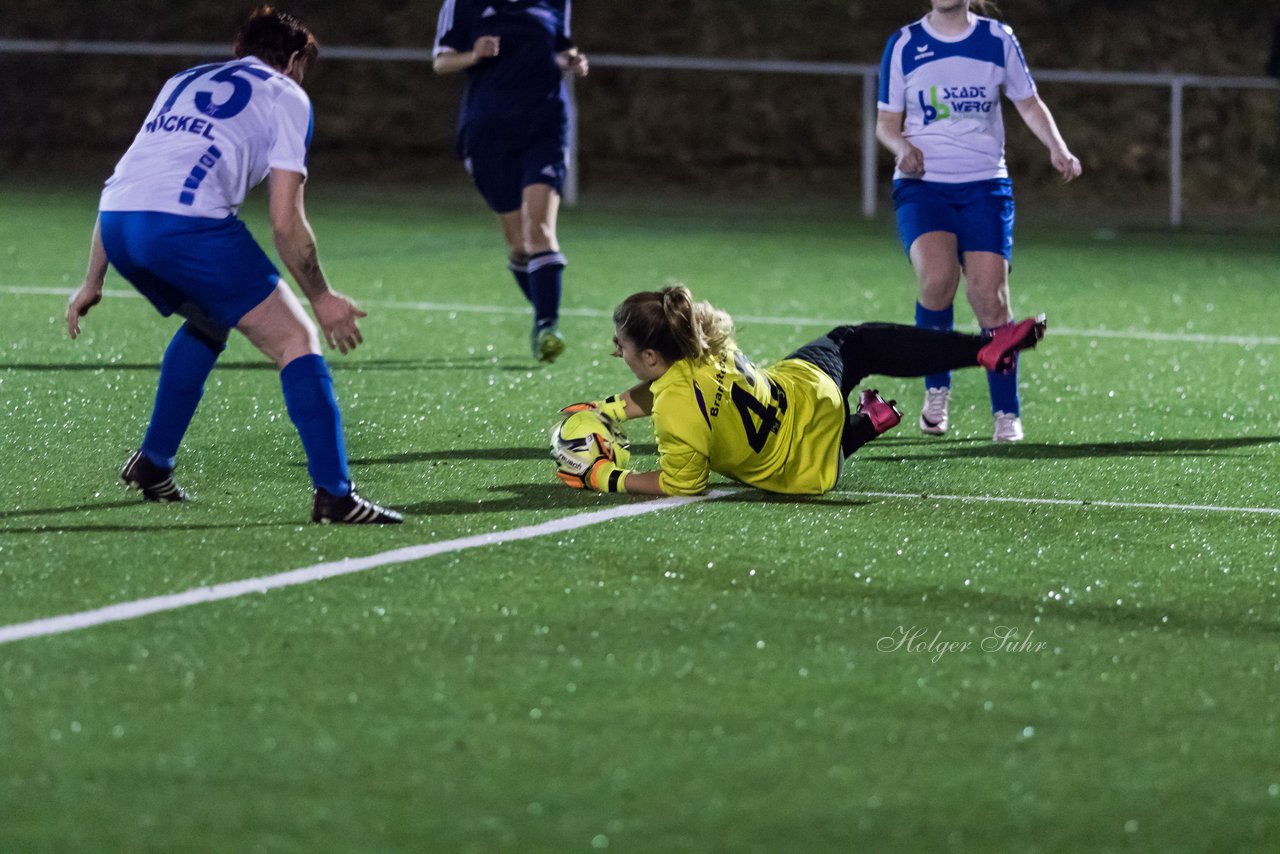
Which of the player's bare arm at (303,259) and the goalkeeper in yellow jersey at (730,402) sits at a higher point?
the player's bare arm at (303,259)

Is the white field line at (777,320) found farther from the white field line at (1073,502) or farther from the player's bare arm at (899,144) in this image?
the white field line at (1073,502)

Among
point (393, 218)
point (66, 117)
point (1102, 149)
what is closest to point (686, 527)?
point (393, 218)

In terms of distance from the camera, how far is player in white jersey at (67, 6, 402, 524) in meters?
5.93

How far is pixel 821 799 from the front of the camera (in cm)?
378

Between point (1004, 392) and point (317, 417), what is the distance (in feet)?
9.68

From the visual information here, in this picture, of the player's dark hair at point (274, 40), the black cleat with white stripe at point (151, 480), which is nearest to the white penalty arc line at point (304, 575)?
the black cleat with white stripe at point (151, 480)

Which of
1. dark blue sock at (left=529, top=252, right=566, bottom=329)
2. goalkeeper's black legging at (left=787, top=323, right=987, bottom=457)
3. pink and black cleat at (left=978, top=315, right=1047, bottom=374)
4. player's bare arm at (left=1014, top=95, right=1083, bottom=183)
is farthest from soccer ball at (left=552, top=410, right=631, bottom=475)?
dark blue sock at (left=529, top=252, right=566, bottom=329)

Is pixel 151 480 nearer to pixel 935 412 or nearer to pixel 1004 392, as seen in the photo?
pixel 935 412

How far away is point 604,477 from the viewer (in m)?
6.55

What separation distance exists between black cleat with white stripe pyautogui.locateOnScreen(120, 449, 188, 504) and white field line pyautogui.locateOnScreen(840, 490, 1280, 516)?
2068mm

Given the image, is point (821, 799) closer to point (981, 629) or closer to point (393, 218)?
point (981, 629)

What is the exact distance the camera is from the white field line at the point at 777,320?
1092 cm

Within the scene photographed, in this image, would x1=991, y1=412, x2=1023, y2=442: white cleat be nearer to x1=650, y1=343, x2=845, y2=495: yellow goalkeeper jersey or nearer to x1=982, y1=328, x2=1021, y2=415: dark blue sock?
x1=982, y1=328, x2=1021, y2=415: dark blue sock

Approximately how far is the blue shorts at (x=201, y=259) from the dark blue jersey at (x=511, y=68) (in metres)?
4.14
